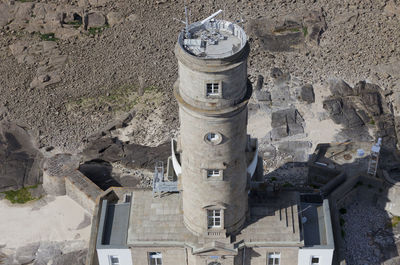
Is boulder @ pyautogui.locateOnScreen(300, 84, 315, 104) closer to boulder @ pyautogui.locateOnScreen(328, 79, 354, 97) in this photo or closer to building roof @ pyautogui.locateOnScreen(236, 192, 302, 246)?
boulder @ pyautogui.locateOnScreen(328, 79, 354, 97)

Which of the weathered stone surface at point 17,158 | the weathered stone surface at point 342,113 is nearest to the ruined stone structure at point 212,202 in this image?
the weathered stone surface at point 17,158

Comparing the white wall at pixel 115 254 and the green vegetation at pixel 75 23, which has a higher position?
the white wall at pixel 115 254

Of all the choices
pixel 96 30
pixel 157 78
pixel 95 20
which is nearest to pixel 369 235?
pixel 157 78

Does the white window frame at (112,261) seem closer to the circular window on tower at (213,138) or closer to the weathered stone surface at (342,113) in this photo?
the circular window on tower at (213,138)

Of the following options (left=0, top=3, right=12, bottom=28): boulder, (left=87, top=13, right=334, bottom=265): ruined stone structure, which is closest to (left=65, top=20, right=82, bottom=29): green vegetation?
(left=0, top=3, right=12, bottom=28): boulder

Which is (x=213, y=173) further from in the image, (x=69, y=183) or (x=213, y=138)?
(x=69, y=183)
